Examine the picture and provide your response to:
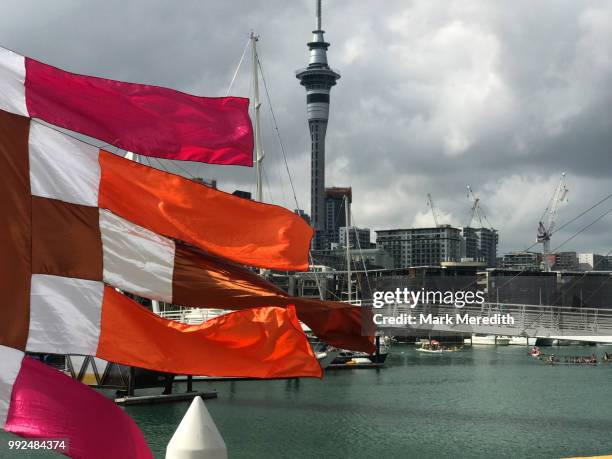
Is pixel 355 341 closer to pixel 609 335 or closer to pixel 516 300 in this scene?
pixel 609 335

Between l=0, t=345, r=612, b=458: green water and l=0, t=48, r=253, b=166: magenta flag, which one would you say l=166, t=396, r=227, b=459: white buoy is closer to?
l=0, t=48, r=253, b=166: magenta flag

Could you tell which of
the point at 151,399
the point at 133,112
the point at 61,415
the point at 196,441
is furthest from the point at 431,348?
the point at 61,415

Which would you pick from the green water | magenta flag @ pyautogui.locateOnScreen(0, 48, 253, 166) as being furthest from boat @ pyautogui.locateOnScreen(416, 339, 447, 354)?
magenta flag @ pyautogui.locateOnScreen(0, 48, 253, 166)

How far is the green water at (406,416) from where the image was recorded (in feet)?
114

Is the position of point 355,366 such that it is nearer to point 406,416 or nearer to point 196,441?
point 406,416

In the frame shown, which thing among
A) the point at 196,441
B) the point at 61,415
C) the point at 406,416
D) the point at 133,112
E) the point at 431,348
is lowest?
the point at 406,416

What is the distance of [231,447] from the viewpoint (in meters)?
34.0

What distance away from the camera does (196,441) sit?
28.1 ft

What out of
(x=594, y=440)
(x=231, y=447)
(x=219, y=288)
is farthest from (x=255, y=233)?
(x=594, y=440)

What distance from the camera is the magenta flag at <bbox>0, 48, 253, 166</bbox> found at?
9945mm

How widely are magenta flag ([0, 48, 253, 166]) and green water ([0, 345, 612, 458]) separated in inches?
893

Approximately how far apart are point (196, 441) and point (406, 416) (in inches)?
1554

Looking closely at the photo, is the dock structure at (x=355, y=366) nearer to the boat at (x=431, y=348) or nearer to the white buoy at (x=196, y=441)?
the boat at (x=431, y=348)

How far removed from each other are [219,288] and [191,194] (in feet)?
4.09
